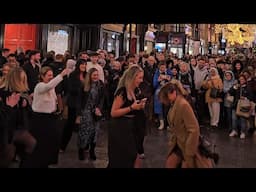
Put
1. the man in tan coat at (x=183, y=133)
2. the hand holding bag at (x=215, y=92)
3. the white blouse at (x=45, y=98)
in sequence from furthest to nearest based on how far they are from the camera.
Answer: the hand holding bag at (x=215, y=92)
the white blouse at (x=45, y=98)
the man in tan coat at (x=183, y=133)

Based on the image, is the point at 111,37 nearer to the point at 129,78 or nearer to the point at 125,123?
the point at 129,78

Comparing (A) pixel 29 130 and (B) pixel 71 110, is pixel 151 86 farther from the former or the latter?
(A) pixel 29 130

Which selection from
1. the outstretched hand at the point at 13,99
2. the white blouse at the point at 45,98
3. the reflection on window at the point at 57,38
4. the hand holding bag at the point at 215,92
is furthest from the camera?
the reflection on window at the point at 57,38

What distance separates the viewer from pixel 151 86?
10086 millimetres

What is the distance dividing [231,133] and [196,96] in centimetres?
151

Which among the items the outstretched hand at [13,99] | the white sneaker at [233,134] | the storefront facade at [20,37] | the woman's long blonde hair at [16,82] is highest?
the storefront facade at [20,37]

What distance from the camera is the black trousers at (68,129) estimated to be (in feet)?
24.4

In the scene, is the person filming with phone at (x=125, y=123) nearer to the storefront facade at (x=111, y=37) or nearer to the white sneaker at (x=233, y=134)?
the white sneaker at (x=233, y=134)

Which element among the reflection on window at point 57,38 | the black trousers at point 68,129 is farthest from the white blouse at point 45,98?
the reflection on window at point 57,38

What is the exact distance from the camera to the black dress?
5.48 meters

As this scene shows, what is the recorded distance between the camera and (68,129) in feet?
24.8

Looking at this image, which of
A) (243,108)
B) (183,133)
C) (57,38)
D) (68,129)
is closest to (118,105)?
(183,133)

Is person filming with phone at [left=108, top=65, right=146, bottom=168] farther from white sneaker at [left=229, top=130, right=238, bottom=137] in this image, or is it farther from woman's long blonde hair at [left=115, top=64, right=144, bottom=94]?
white sneaker at [left=229, top=130, right=238, bottom=137]
